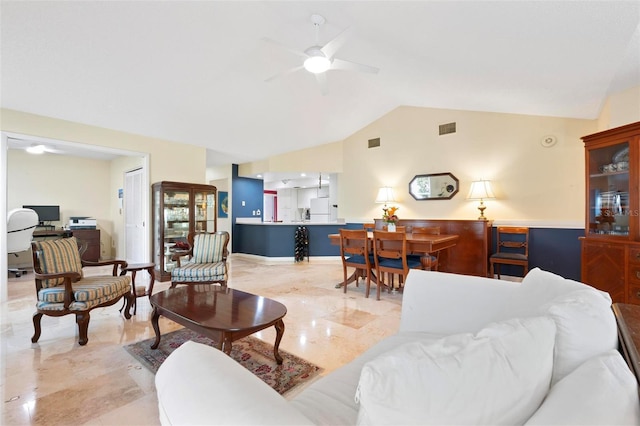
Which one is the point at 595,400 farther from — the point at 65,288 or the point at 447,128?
the point at 447,128

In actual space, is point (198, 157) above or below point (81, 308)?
above

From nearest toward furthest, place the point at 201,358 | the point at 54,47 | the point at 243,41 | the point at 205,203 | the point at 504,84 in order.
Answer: the point at 201,358
the point at 54,47
the point at 243,41
the point at 504,84
the point at 205,203

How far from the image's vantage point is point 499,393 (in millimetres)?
644

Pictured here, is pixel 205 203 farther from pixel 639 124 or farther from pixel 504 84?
pixel 639 124

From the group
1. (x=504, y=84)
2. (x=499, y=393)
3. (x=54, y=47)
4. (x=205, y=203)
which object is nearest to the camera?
(x=499, y=393)

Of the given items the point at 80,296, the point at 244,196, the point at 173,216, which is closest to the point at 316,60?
the point at 80,296

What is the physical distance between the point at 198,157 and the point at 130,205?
5.31 feet

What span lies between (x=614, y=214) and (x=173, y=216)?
228 inches

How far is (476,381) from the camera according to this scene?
629 millimetres

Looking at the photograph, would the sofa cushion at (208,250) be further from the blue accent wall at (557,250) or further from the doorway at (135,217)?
the blue accent wall at (557,250)

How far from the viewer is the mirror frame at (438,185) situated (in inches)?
195

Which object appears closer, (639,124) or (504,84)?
(639,124)

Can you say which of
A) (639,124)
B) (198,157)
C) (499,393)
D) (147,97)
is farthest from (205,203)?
(639,124)

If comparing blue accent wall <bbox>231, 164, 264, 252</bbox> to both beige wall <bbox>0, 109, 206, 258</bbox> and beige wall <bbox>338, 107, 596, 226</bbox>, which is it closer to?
beige wall <bbox>0, 109, 206, 258</bbox>
